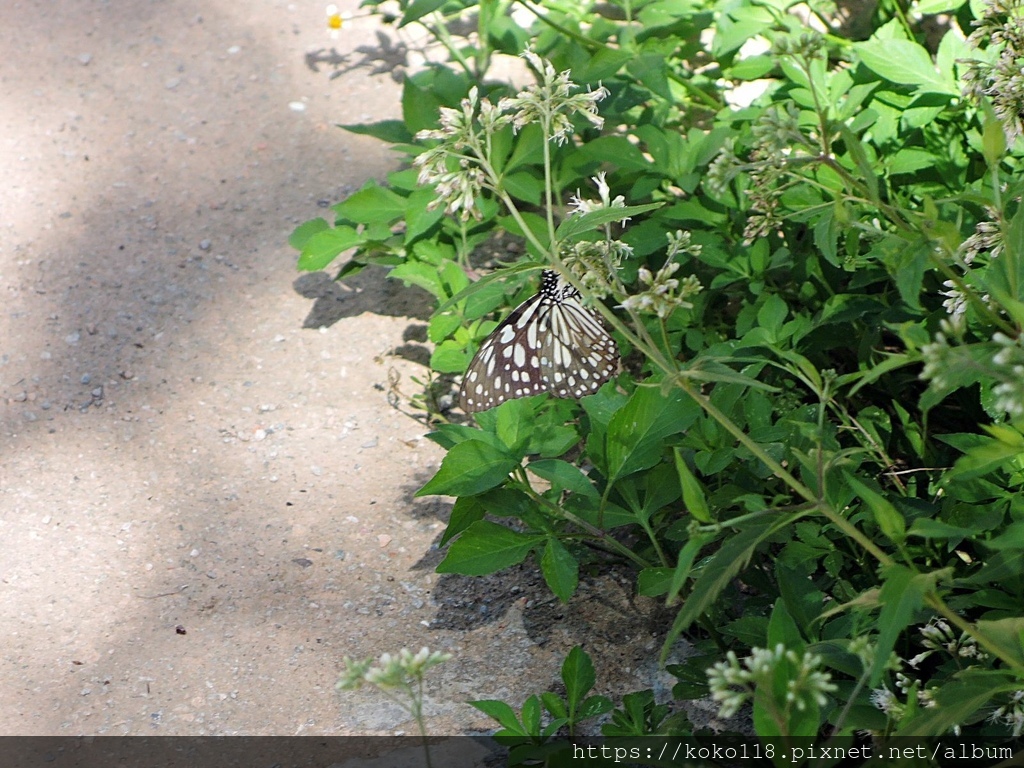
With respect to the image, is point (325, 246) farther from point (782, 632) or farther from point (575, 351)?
point (782, 632)

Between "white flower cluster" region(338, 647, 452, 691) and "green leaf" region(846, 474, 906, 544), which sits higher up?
"green leaf" region(846, 474, 906, 544)

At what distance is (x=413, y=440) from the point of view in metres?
2.71

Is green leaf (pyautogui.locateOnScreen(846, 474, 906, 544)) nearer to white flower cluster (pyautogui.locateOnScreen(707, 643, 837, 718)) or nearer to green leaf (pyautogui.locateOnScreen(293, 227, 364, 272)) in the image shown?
Result: white flower cluster (pyautogui.locateOnScreen(707, 643, 837, 718))

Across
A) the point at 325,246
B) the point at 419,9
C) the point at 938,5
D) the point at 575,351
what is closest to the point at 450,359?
the point at 575,351

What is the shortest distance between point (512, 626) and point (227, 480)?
0.88 m

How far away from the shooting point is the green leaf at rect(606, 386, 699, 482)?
191cm

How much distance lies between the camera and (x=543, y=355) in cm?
239

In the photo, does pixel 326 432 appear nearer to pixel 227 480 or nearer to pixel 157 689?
pixel 227 480

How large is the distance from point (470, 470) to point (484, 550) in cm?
16

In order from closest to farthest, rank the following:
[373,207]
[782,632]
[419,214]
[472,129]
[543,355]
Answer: [782,632] → [472,129] → [543,355] → [419,214] → [373,207]

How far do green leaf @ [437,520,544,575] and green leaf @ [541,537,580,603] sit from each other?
0.04m

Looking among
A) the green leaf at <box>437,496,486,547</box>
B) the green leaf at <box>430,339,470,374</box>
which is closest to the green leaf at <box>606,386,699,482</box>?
the green leaf at <box>437,496,486,547</box>

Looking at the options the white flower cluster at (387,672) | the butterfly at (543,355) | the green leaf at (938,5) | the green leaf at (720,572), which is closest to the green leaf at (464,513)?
the butterfly at (543,355)

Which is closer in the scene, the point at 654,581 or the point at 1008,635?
the point at 1008,635
